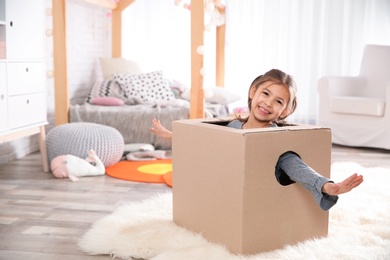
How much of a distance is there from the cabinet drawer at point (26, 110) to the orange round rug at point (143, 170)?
512 mm

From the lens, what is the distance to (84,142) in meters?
3.26

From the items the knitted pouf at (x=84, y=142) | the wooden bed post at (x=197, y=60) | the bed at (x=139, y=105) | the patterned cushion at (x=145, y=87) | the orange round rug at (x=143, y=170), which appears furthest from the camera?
the patterned cushion at (x=145, y=87)

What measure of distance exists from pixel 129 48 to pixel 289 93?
12.5ft

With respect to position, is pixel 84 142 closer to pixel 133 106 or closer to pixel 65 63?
pixel 65 63

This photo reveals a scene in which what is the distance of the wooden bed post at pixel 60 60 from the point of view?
3.72m

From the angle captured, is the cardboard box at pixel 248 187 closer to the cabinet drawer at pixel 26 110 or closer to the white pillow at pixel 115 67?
the cabinet drawer at pixel 26 110

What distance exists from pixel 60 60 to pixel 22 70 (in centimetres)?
77

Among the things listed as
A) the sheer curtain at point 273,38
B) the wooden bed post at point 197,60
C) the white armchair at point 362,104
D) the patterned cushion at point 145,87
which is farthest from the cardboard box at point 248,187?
the sheer curtain at point 273,38

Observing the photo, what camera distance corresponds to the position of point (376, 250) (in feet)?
5.86

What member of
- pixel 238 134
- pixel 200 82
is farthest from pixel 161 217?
pixel 200 82

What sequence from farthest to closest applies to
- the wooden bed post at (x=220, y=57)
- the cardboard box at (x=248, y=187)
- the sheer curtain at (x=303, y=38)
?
the sheer curtain at (x=303, y=38), the wooden bed post at (x=220, y=57), the cardboard box at (x=248, y=187)

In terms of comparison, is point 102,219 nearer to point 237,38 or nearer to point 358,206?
point 358,206

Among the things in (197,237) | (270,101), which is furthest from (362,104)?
(197,237)

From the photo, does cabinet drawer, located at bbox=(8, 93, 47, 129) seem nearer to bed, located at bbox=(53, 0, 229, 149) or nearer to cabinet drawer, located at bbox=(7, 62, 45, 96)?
cabinet drawer, located at bbox=(7, 62, 45, 96)
